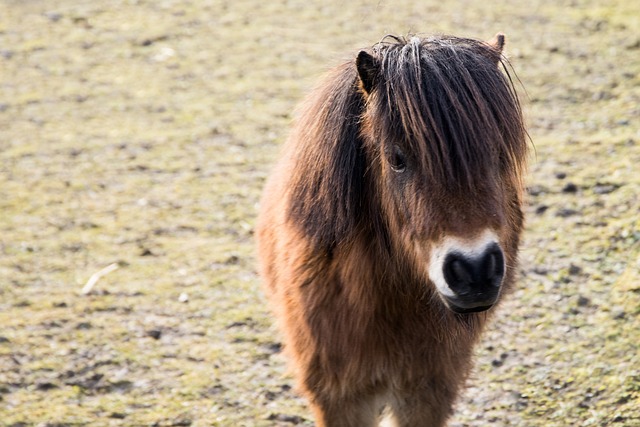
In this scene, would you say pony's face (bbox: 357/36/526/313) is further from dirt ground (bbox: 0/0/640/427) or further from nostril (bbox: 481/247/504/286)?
dirt ground (bbox: 0/0/640/427)

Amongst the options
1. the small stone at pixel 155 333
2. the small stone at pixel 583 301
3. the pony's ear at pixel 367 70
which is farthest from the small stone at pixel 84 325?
the small stone at pixel 583 301

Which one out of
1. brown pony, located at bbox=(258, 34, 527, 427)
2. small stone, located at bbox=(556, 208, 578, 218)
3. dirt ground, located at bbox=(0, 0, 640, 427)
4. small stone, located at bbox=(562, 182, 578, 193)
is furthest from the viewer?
small stone, located at bbox=(562, 182, 578, 193)

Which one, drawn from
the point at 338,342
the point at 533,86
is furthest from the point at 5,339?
the point at 533,86

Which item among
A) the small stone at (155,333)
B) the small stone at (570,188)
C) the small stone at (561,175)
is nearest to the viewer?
the small stone at (155,333)

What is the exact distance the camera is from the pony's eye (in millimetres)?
2561

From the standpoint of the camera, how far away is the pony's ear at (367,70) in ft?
8.55

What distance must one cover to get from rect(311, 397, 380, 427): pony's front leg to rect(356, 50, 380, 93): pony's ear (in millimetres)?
1197

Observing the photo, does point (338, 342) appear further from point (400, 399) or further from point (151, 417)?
point (151, 417)

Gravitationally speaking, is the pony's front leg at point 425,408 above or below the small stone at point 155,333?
above

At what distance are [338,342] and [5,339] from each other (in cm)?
222

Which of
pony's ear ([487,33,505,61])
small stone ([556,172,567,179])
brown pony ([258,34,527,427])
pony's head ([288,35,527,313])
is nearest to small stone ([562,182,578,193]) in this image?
small stone ([556,172,567,179])

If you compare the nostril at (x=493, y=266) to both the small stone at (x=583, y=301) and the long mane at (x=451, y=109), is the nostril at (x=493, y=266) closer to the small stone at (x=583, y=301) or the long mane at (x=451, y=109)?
the long mane at (x=451, y=109)

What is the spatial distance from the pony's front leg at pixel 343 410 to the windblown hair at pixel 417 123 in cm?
65

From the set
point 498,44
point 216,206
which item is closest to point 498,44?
point 498,44
